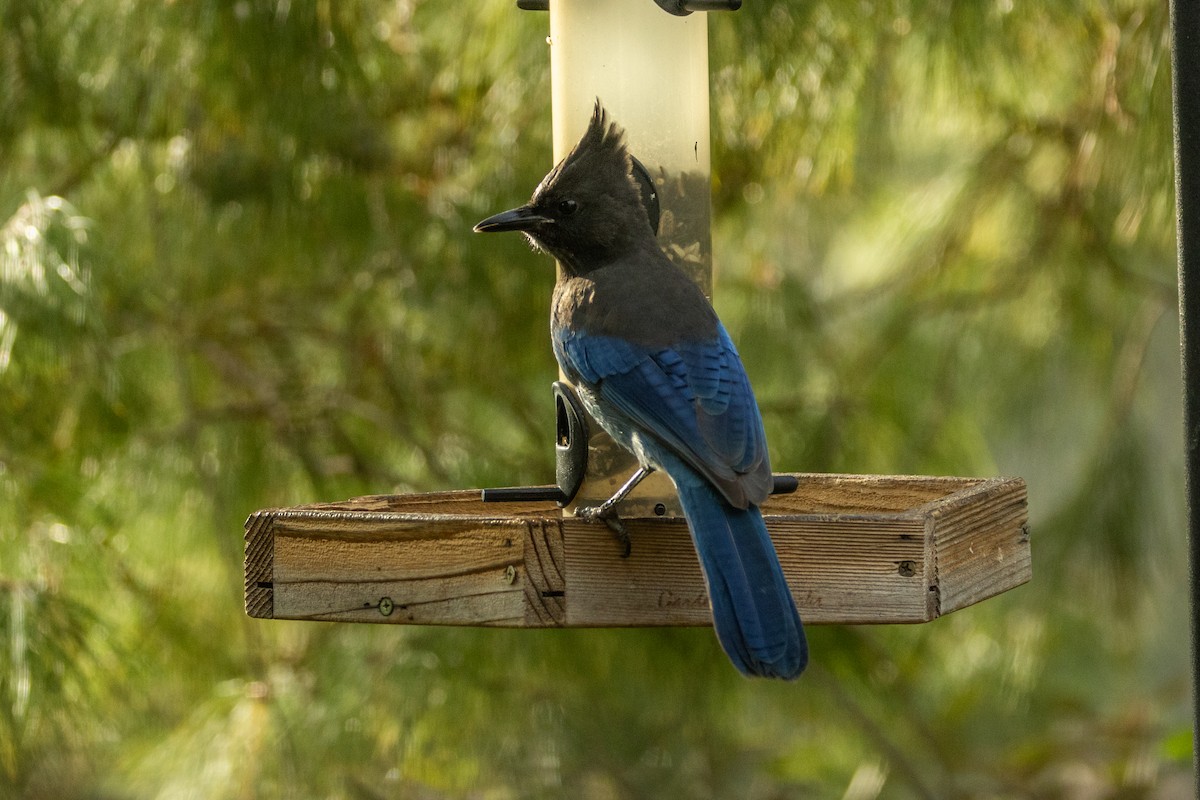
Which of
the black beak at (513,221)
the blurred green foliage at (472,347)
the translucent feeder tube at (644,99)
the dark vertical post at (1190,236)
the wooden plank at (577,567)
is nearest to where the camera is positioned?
the dark vertical post at (1190,236)

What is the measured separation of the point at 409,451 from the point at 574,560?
1997mm

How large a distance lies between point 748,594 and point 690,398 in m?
0.48

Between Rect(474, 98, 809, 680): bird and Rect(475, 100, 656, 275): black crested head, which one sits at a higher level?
Rect(475, 100, 656, 275): black crested head

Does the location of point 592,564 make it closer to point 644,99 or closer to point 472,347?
point 644,99

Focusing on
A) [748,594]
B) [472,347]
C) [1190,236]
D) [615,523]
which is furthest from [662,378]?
[472,347]

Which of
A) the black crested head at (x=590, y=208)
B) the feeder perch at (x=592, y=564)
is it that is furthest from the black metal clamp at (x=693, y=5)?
the black crested head at (x=590, y=208)

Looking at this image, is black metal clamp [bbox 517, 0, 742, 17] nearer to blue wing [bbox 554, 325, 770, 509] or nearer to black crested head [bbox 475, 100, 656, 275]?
black crested head [bbox 475, 100, 656, 275]

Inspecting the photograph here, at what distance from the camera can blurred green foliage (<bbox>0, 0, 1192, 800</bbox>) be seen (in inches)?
138

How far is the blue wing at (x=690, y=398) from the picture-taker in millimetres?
2266

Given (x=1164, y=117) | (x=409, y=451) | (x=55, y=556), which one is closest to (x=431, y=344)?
(x=409, y=451)

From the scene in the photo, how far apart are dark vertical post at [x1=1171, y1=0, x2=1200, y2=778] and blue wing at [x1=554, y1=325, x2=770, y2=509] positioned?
0.61 metres

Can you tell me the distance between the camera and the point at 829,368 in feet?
13.8

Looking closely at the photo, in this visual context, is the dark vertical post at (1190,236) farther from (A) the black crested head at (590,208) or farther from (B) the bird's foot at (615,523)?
(A) the black crested head at (590,208)

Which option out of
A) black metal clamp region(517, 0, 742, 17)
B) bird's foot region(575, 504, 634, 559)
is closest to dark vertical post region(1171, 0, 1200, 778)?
bird's foot region(575, 504, 634, 559)
